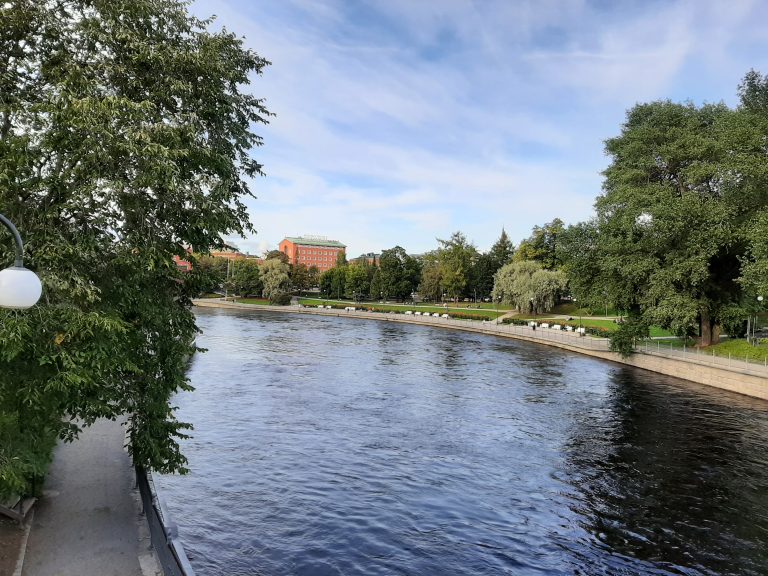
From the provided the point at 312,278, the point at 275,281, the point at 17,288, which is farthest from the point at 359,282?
the point at 17,288

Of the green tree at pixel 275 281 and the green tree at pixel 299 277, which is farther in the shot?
the green tree at pixel 299 277

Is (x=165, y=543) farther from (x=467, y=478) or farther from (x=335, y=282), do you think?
(x=335, y=282)

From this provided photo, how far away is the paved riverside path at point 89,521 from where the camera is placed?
9.42 metres

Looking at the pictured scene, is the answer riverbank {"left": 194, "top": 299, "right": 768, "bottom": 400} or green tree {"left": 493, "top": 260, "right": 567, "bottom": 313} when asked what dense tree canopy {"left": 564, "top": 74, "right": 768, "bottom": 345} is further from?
green tree {"left": 493, "top": 260, "right": 567, "bottom": 313}

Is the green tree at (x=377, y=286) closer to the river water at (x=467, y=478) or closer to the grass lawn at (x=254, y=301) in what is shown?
the grass lawn at (x=254, y=301)

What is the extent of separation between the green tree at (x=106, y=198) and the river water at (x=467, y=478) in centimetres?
418

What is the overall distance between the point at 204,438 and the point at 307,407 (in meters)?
6.22

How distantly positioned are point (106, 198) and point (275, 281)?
103289 millimetres

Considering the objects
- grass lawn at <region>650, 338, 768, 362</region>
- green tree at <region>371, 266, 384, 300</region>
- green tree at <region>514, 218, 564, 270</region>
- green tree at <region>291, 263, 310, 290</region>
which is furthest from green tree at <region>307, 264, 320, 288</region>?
grass lawn at <region>650, 338, 768, 362</region>

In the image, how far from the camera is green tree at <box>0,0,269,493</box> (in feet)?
29.7

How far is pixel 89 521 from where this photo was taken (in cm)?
1103

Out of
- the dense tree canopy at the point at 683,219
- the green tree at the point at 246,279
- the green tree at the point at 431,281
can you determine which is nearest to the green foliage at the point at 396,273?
the green tree at the point at 431,281

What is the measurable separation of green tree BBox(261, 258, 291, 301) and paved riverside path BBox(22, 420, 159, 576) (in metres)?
97.5

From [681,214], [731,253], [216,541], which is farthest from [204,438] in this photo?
[731,253]
